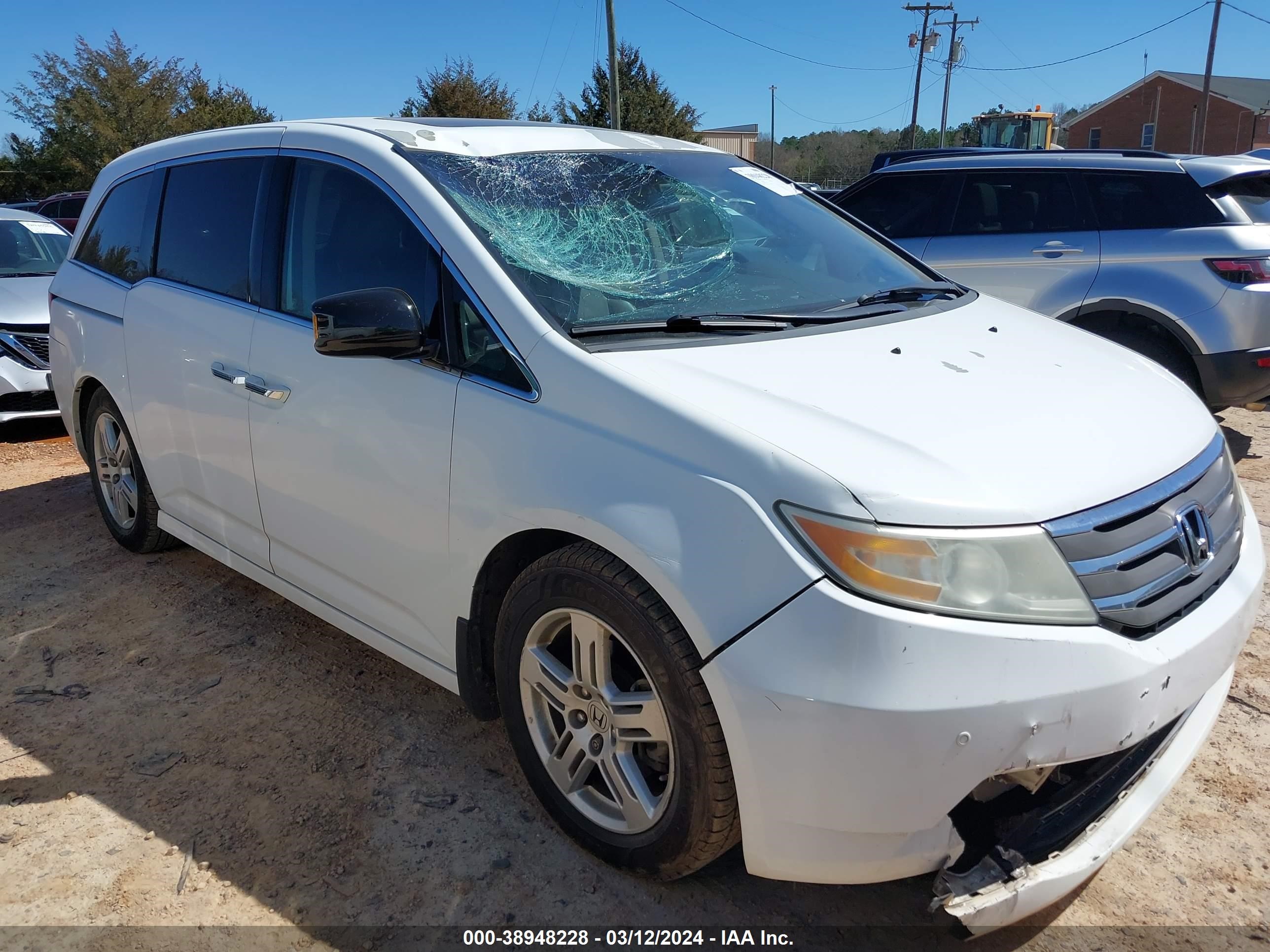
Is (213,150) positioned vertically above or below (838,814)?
above

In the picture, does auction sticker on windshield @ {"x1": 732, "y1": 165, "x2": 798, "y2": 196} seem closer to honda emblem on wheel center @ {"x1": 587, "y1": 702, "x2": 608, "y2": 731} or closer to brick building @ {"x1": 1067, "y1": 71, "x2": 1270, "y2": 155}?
honda emblem on wheel center @ {"x1": 587, "y1": 702, "x2": 608, "y2": 731}

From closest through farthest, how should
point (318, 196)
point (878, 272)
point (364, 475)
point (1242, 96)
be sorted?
point (364, 475)
point (318, 196)
point (878, 272)
point (1242, 96)

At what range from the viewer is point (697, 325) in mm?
2531

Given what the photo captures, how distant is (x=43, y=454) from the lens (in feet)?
22.8

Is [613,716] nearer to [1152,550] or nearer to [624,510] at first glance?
[624,510]

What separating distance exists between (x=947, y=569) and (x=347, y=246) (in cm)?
209

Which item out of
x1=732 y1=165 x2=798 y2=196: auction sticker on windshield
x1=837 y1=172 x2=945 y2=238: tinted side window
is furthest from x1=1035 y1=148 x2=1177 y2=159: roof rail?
x1=732 y1=165 x2=798 y2=196: auction sticker on windshield

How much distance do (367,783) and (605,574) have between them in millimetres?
1219

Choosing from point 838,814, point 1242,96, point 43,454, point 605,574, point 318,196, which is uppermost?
point 1242,96

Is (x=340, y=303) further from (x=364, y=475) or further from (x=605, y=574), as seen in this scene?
(x=605, y=574)

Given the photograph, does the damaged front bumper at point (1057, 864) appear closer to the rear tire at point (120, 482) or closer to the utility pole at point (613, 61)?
the rear tire at point (120, 482)

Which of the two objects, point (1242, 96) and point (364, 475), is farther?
point (1242, 96)

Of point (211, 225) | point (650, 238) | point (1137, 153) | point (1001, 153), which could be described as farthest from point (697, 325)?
point (1001, 153)

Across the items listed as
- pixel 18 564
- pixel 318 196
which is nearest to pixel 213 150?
pixel 318 196
